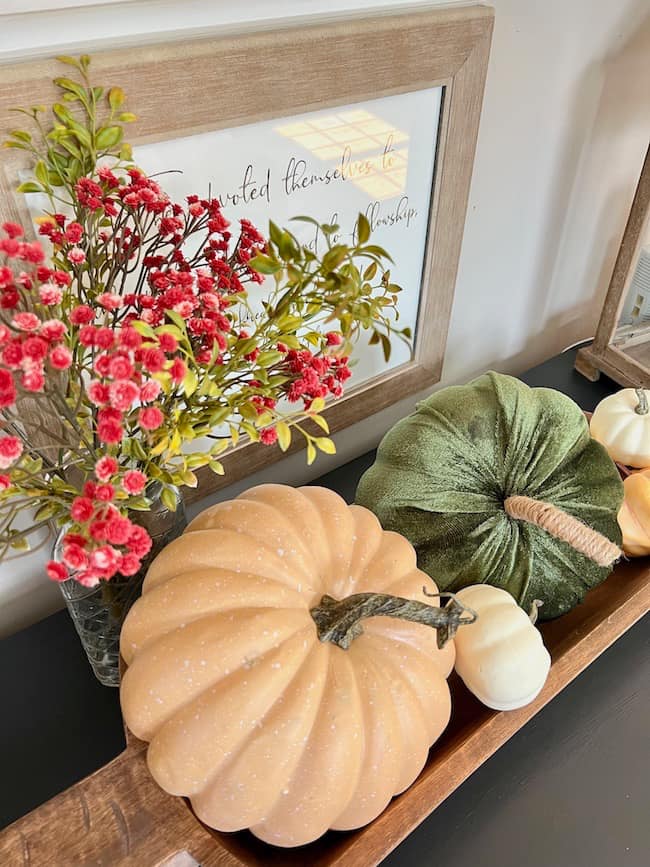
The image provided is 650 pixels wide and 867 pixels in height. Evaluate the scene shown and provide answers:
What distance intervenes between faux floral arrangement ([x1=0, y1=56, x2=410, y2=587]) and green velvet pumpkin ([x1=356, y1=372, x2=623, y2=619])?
7.7 inches

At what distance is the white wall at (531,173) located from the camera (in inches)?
26.7

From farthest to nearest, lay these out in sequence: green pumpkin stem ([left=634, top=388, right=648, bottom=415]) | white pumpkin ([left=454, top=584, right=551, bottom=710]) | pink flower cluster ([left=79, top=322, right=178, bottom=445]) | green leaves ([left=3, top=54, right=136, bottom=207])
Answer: green pumpkin stem ([left=634, top=388, right=648, bottom=415]), white pumpkin ([left=454, top=584, right=551, bottom=710]), green leaves ([left=3, top=54, right=136, bottom=207]), pink flower cluster ([left=79, top=322, right=178, bottom=445])

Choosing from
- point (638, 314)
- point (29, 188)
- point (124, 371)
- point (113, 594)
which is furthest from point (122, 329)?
point (638, 314)

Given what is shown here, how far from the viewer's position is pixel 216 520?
53 centimetres

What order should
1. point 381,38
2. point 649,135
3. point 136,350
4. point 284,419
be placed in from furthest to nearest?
point 649,135 → point 381,38 → point 284,419 → point 136,350

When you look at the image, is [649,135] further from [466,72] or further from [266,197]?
[266,197]

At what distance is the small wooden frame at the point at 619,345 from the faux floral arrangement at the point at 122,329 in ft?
1.75

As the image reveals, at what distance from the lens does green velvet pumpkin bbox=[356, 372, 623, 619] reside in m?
0.64

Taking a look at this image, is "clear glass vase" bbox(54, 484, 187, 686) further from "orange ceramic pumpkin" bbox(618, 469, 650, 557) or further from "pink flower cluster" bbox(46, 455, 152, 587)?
"orange ceramic pumpkin" bbox(618, 469, 650, 557)

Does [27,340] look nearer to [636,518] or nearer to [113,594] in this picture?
[113,594]

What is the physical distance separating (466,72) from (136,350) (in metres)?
0.48

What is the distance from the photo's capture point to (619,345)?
97 cm

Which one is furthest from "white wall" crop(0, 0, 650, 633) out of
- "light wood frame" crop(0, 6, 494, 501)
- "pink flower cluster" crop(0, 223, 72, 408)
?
"pink flower cluster" crop(0, 223, 72, 408)

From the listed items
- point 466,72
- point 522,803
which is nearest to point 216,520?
point 522,803
